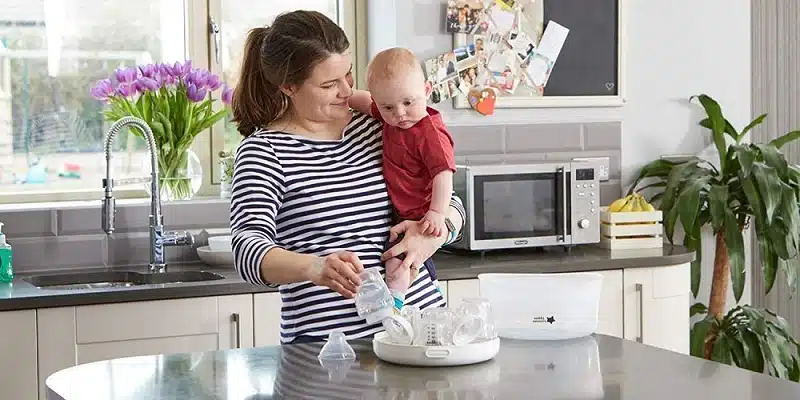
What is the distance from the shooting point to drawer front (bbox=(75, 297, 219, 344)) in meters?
3.27

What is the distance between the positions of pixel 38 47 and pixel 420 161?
80.9 inches

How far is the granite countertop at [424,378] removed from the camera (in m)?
1.87

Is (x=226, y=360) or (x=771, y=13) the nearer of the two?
(x=226, y=360)

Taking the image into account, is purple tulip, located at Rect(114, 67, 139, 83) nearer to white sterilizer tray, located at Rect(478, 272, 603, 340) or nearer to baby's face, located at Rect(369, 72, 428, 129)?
baby's face, located at Rect(369, 72, 428, 129)

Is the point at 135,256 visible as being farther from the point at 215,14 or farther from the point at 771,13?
the point at 771,13

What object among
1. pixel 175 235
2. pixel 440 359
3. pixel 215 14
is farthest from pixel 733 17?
pixel 440 359

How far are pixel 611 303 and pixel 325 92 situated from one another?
1.74 metres

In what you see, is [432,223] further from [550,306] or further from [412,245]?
[550,306]

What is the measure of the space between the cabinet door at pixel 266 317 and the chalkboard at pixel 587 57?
4.36ft

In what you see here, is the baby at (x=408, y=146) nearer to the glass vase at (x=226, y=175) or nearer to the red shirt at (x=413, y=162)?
the red shirt at (x=413, y=162)

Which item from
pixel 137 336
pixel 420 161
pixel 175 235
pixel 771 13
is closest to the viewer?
pixel 420 161

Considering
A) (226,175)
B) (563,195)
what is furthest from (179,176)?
(563,195)

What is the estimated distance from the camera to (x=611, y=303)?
3818 mm

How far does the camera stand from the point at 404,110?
2387mm
